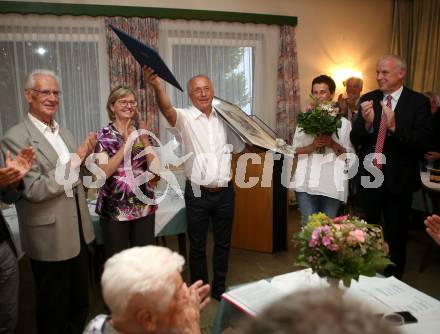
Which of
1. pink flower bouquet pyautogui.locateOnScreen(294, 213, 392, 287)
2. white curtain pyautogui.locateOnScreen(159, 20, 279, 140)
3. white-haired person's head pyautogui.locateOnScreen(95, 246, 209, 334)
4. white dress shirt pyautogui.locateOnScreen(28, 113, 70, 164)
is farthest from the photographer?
white curtain pyautogui.locateOnScreen(159, 20, 279, 140)

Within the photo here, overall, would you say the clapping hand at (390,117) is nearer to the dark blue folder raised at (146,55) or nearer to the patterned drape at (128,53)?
the dark blue folder raised at (146,55)

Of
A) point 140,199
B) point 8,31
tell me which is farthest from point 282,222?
point 8,31

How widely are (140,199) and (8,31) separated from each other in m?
3.16

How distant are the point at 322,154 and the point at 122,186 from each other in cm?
153

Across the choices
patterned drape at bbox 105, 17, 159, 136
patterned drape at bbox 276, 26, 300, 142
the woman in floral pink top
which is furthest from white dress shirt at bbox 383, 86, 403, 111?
patterned drape at bbox 105, 17, 159, 136

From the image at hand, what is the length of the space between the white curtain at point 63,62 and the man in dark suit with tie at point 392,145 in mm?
3252

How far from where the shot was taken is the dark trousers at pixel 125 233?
240 centimetres

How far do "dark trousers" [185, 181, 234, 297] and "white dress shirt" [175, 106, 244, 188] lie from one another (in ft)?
0.35

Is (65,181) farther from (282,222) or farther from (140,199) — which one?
(282,222)

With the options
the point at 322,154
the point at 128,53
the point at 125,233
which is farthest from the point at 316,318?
the point at 128,53

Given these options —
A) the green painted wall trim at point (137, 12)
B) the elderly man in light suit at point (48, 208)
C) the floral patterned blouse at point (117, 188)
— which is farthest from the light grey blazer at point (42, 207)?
the green painted wall trim at point (137, 12)

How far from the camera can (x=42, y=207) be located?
1.99 m

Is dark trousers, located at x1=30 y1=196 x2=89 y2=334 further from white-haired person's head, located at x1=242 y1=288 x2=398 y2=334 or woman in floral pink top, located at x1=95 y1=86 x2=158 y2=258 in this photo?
white-haired person's head, located at x1=242 y1=288 x2=398 y2=334

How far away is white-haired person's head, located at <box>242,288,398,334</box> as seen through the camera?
561mm
